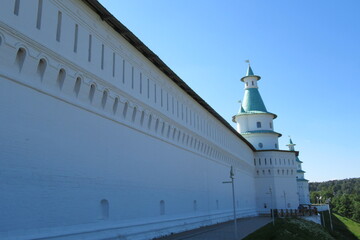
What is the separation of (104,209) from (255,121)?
3644 cm

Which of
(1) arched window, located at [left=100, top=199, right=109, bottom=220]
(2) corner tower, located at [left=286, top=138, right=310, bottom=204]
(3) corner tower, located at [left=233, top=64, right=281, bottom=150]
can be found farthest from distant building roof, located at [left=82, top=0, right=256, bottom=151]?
(2) corner tower, located at [left=286, top=138, right=310, bottom=204]

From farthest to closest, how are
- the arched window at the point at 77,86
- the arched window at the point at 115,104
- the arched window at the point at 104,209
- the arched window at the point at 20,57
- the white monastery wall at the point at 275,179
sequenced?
the white monastery wall at the point at 275,179 → the arched window at the point at 115,104 → the arched window at the point at 104,209 → the arched window at the point at 77,86 → the arched window at the point at 20,57

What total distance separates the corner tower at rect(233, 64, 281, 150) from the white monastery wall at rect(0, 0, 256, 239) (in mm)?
27417

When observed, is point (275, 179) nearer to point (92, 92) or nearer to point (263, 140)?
point (263, 140)

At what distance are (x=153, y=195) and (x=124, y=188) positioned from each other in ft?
9.11

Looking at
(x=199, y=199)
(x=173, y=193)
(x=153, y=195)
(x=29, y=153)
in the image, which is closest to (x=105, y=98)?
(x=29, y=153)

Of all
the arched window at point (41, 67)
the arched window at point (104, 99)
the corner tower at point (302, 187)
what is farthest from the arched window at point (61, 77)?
the corner tower at point (302, 187)

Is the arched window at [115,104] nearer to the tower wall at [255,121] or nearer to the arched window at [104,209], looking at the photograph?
the arched window at [104,209]

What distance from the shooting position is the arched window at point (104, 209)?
1212cm

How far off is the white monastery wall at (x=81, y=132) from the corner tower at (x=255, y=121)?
2742 cm

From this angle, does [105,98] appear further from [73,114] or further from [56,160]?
[56,160]

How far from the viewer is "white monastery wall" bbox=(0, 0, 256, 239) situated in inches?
350

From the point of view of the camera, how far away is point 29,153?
9180 mm

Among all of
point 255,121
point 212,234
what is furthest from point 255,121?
point 212,234
